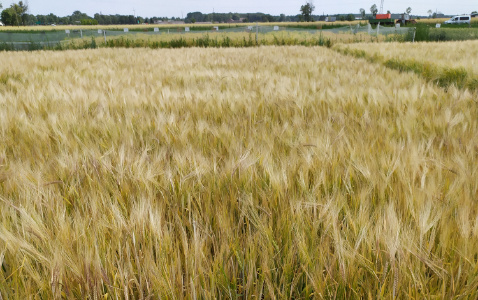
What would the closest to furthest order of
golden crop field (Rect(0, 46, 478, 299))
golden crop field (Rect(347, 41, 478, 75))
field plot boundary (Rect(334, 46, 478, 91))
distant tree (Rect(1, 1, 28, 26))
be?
golden crop field (Rect(0, 46, 478, 299)), field plot boundary (Rect(334, 46, 478, 91)), golden crop field (Rect(347, 41, 478, 75)), distant tree (Rect(1, 1, 28, 26))

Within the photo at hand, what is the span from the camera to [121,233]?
0.65 m

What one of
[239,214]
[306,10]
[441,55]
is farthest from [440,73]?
[306,10]

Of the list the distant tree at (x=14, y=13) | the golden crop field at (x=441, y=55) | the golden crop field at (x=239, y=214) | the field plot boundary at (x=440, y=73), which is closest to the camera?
the golden crop field at (x=239, y=214)

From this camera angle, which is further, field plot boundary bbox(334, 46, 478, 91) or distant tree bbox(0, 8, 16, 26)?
distant tree bbox(0, 8, 16, 26)

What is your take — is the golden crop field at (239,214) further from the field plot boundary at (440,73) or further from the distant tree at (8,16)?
the distant tree at (8,16)

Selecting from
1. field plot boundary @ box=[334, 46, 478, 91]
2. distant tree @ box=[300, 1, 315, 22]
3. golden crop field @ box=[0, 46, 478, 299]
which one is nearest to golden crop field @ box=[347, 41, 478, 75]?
field plot boundary @ box=[334, 46, 478, 91]

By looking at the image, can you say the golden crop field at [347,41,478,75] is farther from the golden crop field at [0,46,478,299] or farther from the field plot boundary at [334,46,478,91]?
the golden crop field at [0,46,478,299]

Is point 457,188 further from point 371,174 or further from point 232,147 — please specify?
point 232,147

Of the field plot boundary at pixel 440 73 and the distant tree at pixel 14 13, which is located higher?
the distant tree at pixel 14 13

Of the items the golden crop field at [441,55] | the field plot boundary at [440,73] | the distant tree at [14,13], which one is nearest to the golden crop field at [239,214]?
the field plot boundary at [440,73]

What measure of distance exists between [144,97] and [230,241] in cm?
180

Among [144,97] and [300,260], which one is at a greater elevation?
[144,97]

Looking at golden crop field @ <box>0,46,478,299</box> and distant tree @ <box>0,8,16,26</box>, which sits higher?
distant tree @ <box>0,8,16,26</box>

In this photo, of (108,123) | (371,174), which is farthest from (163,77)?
(371,174)
